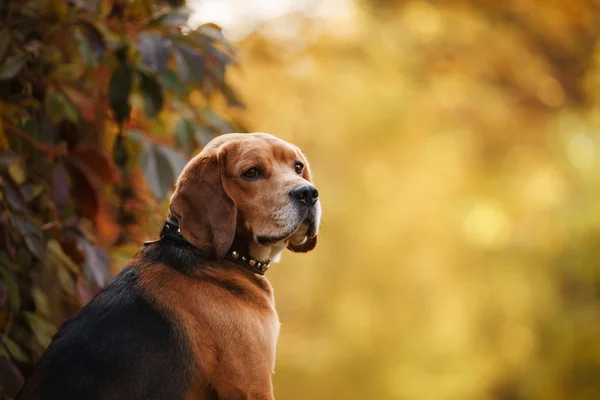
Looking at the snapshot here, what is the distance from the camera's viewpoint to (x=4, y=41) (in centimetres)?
399

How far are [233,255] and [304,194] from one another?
1.23ft

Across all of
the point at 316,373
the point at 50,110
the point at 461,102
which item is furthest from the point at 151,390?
the point at 461,102

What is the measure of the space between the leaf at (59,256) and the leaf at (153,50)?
3.00 feet

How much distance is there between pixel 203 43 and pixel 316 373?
31.6ft

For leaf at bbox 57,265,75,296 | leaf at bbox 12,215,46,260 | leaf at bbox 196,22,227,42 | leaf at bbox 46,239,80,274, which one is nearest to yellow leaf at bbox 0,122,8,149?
leaf at bbox 12,215,46,260

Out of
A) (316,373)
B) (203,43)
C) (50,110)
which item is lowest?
(316,373)

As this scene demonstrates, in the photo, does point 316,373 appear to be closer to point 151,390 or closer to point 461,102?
point 461,102

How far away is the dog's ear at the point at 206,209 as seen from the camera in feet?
11.3

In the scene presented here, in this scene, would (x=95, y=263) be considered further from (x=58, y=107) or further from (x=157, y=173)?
(x=58, y=107)

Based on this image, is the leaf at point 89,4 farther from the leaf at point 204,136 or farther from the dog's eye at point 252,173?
the dog's eye at point 252,173

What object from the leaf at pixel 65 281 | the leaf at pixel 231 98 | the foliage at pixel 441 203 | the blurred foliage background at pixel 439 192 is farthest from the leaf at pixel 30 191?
the foliage at pixel 441 203

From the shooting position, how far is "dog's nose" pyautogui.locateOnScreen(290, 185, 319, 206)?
11.7ft

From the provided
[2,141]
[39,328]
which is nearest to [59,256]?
[39,328]

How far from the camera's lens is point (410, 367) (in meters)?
13.8
